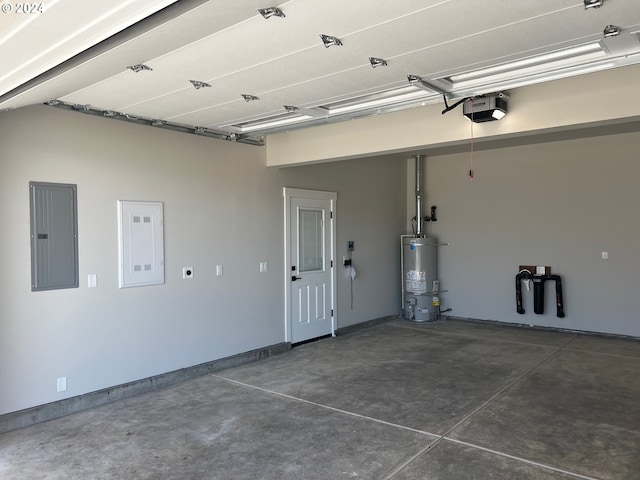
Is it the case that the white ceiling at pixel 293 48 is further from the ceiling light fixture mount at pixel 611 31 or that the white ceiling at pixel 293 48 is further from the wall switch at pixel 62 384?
the wall switch at pixel 62 384

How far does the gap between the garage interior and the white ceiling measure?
0.06ft

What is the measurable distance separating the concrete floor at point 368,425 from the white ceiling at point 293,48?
Answer: 2.48m

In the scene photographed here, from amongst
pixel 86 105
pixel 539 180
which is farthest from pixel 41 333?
pixel 539 180

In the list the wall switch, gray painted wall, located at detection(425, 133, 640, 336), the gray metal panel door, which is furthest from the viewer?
gray painted wall, located at detection(425, 133, 640, 336)

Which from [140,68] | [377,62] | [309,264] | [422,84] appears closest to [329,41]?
[377,62]

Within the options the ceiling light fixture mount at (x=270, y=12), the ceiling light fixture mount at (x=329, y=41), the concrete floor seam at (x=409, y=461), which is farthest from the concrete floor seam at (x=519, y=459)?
the ceiling light fixture mount at (x=270, y=12)

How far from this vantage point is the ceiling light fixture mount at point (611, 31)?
2469 mm

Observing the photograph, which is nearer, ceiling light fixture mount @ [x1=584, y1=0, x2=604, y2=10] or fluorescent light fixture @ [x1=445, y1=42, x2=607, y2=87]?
ceiling light fixture mount @ [x1=584, y1=0, x2=604, y2=10]

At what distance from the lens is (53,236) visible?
159 inches

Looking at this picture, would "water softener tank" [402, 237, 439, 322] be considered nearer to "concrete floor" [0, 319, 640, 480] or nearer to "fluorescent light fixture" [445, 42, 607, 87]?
"concrete floor" [0, 319, 640, 480]

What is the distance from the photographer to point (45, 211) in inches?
157

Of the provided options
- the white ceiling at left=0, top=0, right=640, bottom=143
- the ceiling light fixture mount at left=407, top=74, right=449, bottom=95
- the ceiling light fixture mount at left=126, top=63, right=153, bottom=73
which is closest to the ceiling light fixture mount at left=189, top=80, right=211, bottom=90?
the white ceiling at left=0, top=0, right=640, bottom=143

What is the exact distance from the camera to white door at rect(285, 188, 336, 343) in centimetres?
630

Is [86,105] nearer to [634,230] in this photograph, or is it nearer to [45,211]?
[45,211]
